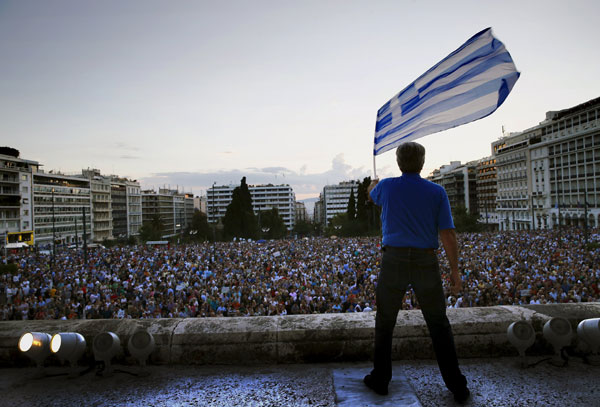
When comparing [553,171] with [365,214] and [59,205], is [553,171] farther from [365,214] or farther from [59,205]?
[59,205]

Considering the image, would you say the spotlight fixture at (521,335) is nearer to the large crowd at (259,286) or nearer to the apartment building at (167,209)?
the large crowd at (259,286)

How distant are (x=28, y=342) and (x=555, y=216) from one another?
9395 centimetres

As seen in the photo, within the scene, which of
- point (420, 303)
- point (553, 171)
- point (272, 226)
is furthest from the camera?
point (272, 226)

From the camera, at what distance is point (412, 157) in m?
2.83

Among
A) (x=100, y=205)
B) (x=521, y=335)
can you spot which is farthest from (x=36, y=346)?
(x=100, y=205)

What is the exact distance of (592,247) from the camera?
1056 inches

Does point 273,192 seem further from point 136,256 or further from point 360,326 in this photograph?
point 360,326

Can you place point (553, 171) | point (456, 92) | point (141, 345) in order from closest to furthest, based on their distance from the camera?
point (141, 345), point (456, 92), point (553, 171)

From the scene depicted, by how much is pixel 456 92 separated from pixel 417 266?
6.06ft

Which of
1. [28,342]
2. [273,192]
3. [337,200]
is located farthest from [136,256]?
[337,200]

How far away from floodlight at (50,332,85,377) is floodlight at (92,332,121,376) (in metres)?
0.11

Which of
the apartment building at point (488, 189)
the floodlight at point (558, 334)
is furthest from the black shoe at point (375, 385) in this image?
the apartment building at point (488, 189)

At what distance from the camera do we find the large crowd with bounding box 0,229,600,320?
13.1 meters

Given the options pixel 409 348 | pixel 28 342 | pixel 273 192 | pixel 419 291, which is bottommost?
pixel 409 348
